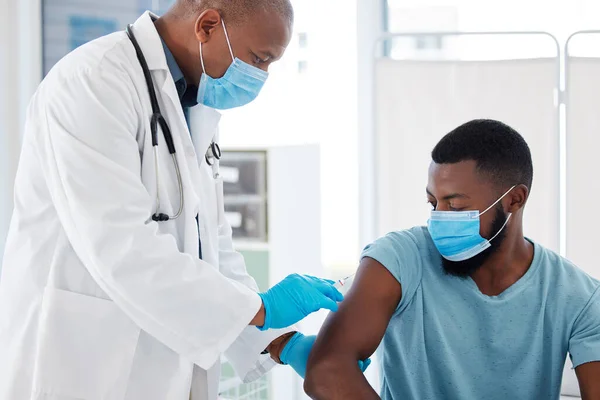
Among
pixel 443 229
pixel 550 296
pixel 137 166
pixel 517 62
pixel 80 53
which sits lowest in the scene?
pixel 550 296

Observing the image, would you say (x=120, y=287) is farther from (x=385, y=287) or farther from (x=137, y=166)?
(x=385, y=287)

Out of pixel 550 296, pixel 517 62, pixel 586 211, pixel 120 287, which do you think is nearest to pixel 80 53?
pixel 120 287

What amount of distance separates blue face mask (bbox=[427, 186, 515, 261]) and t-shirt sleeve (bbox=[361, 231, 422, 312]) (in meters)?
0.06

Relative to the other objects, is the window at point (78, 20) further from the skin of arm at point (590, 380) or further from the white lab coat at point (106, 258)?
the skin of arm at point (590, 380)

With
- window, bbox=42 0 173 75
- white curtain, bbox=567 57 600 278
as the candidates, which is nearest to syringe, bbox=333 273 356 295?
white curtain, bbox=567 57 600 278

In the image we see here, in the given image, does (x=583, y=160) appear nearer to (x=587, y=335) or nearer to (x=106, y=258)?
(x=587, y=335)

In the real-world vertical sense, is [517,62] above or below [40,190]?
above

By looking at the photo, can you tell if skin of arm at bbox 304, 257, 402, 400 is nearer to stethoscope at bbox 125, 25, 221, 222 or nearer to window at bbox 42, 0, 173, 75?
stethoscope at bbox 125, 25, 221, 222

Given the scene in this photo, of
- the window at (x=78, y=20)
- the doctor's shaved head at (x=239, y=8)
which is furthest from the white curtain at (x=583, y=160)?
the window at (x=78, y=20)

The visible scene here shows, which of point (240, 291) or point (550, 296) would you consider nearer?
point (240, 291)

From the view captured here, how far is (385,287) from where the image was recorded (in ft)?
5.11

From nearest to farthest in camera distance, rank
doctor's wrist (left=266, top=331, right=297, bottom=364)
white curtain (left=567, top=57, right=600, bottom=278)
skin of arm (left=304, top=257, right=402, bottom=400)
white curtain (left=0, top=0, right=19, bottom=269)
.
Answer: skin of arm (left=304, top=257, right=402, bottom=400) → doctor's wrist (left=266, top=331, right=297, bottom=364) → white curtain (left=567, top=57, right=600, bottom=278) → white curtain (left=0, top=0, right=19, bottom=269)

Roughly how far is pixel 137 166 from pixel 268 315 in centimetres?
38

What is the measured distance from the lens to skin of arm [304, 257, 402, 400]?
146 centimetres
